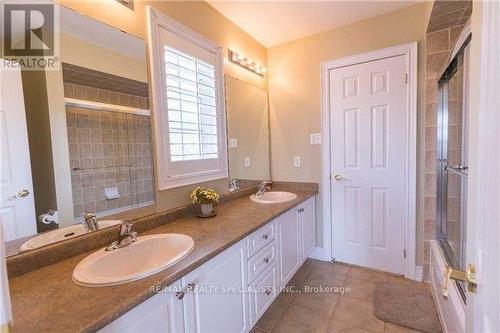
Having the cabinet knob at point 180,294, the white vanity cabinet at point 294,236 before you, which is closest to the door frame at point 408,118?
the white vanity cabinet at point 294,236

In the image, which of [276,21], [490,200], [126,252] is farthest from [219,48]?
[490,200]

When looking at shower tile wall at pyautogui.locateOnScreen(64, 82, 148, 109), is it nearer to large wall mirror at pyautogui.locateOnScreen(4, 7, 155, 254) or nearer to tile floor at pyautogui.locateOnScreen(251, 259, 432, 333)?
large wall mirror at pyautogui.locateOnScreen(4, 7, 155, 254)

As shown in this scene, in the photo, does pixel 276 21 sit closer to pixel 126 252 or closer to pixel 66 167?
pixel 66 167

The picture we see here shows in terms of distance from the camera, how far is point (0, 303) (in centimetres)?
40

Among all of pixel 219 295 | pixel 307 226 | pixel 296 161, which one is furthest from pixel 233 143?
pixel 219 295

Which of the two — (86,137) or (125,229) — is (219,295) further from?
(86,137)

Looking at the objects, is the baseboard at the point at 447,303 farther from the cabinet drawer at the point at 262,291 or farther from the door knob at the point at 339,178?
the cabinet drawer at the point at 262,291

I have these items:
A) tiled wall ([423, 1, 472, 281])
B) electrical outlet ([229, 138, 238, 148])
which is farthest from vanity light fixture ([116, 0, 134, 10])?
tiled wall ([423, 1, 472, 281])

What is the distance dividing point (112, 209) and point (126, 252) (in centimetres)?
29

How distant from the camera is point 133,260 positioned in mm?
1271

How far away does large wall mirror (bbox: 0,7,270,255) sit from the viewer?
1.08m

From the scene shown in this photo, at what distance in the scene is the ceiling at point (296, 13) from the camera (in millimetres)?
2031

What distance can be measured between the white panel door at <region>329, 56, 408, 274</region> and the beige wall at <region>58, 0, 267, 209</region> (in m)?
0.94

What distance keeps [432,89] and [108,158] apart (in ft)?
8.32
